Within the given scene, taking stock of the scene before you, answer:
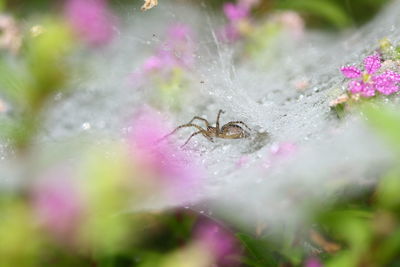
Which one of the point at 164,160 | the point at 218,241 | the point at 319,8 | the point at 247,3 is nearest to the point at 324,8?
the point at 319,8

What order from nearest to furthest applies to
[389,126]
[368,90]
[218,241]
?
[389,126] < [368,90] < [218,241]

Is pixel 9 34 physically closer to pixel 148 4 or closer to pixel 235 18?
pixel 148 4

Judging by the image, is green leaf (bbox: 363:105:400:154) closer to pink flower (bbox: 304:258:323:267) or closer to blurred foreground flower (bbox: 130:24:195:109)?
pink flower (bbox: 304:258:323:267)

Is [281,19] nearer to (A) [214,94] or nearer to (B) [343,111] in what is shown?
(A) [214,94]

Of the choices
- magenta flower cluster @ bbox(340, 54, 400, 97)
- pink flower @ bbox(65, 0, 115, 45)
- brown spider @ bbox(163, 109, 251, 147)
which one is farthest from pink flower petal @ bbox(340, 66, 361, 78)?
pink flower @ bbox(65, 0, 115, 45)

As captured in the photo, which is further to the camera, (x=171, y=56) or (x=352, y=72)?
(x=171, y=56)

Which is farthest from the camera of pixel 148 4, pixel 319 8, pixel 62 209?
pixel 319 8
